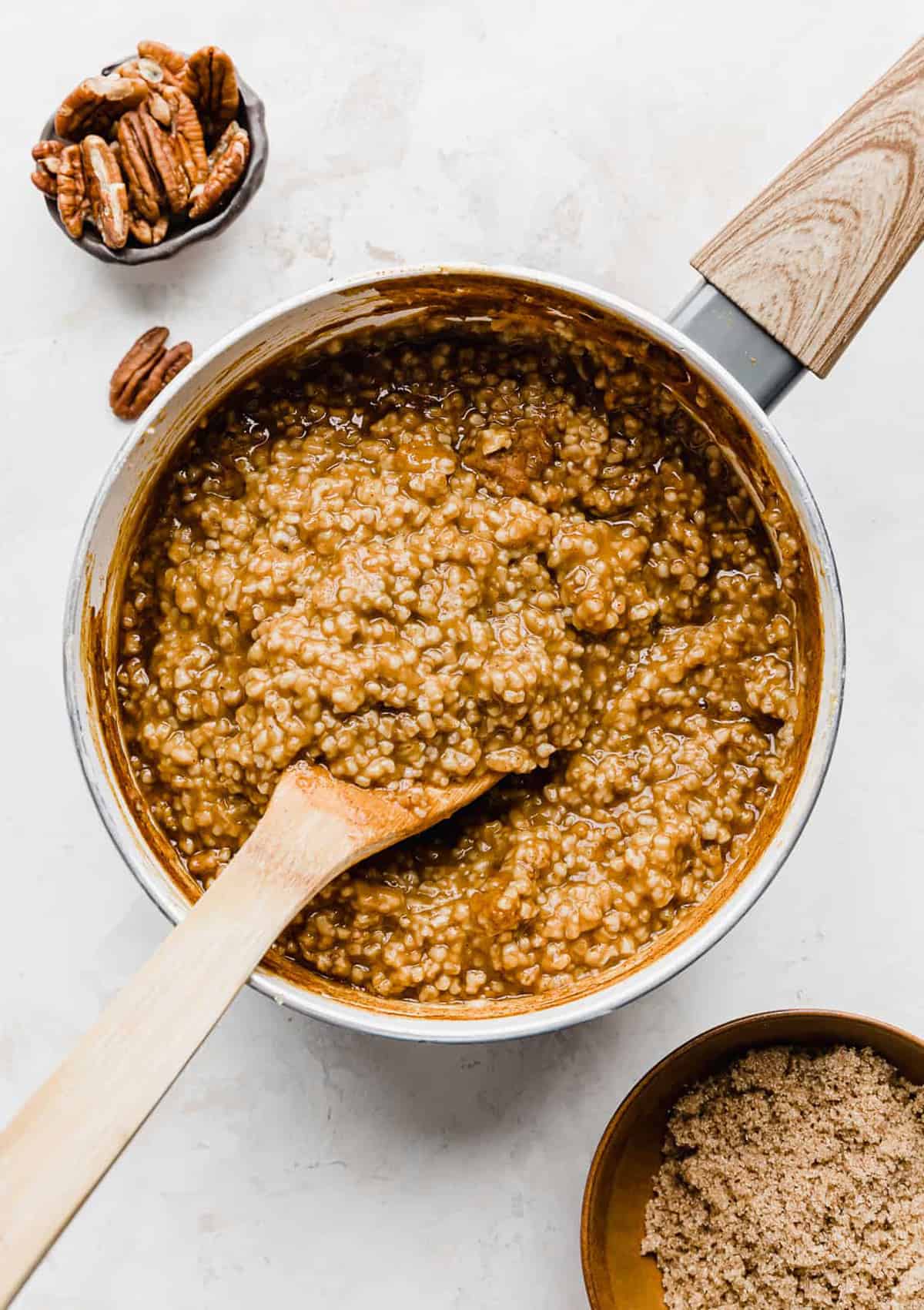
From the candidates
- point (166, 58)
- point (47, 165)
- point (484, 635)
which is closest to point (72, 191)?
point (47, 165)

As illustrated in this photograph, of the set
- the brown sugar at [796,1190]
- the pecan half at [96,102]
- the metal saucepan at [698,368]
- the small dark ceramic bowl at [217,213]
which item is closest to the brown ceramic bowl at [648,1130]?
the brown sugar at [796,1190]

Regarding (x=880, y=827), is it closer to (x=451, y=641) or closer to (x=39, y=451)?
(x=451, y=641)

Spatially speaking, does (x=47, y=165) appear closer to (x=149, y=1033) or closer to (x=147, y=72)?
(x=147, y=72)

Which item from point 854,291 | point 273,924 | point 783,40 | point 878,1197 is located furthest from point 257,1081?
point 783,40

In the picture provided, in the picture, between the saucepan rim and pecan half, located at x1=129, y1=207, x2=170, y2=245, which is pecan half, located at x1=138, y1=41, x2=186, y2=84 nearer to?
pecan half, located at x1=129, y1=207, x2=170, y2=245

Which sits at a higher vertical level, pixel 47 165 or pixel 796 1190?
pixel 47 165

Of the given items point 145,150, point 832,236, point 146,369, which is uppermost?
point 832,236

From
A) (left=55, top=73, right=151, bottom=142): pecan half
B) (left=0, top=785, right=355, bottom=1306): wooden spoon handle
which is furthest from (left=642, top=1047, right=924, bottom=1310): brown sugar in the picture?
(left=55, top=73, right=151, bottom=142): pecan half

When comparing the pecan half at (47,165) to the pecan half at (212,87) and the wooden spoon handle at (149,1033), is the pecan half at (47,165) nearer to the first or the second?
the pecan half at (212,87)
